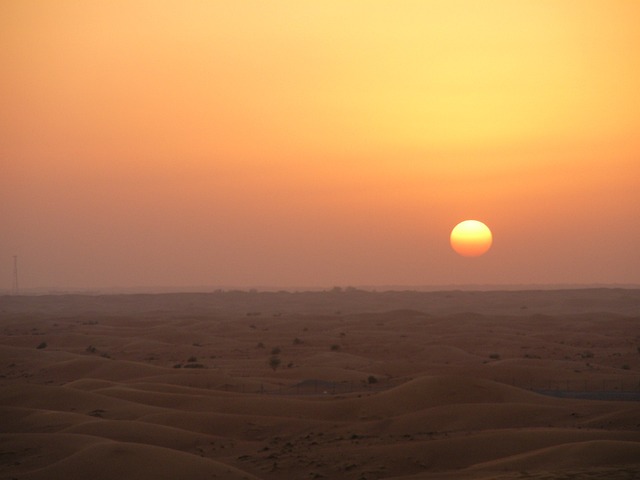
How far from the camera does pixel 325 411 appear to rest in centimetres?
4038

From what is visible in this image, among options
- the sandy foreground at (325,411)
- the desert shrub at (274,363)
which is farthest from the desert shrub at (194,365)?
the desert shrub at (274,363)

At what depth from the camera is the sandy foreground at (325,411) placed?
28.4 metres

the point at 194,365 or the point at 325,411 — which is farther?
the point at 194,365

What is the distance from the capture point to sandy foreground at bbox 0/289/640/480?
28375 mm

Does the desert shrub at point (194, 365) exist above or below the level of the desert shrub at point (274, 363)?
above

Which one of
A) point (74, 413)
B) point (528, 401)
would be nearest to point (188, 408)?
point (74, 413)

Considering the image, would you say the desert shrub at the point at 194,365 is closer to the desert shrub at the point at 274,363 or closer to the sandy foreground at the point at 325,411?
the sandy foreground at the point at 325,411

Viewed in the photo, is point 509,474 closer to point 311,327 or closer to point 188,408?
point 188,408

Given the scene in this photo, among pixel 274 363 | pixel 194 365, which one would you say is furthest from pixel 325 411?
pixel 194 365

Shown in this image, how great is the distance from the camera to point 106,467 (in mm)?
27906

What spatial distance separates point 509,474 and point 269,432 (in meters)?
15.0

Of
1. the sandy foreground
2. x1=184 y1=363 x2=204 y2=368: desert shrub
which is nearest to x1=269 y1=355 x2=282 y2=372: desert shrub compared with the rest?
the sandy foreground

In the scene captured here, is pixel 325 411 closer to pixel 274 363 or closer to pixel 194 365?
pixel 274 363

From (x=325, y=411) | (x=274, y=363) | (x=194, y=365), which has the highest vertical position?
(x=194, y=365)
